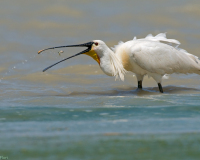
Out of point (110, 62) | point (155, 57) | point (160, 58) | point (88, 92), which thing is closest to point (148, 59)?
point (155, 57)

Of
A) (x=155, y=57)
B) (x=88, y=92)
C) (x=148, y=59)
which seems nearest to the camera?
(x=148, y=59)

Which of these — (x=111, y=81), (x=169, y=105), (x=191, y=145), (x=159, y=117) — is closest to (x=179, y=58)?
(x=111, y=81)

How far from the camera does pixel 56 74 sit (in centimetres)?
1228

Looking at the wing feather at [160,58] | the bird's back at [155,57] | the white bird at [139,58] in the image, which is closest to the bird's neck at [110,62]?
the white bird at [139,58]

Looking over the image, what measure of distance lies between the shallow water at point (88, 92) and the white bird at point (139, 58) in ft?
1.67

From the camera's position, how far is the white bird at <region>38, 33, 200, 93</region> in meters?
9.79

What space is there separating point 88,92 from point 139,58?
1.40 meters

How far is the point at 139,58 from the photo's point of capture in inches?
382

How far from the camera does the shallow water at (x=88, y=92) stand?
4.94m

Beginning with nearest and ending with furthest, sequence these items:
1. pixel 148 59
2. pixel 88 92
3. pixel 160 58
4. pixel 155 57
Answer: pixel 148 59
pixel 155 57
pixel 160 58
pixel 88 92

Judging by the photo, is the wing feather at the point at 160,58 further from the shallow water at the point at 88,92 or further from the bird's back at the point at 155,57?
the shallow water at the point at 88,92

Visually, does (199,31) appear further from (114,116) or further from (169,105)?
(114,116)

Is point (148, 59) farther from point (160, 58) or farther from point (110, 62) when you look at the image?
point (110, 62)

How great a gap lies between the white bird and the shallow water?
0.51 metres
